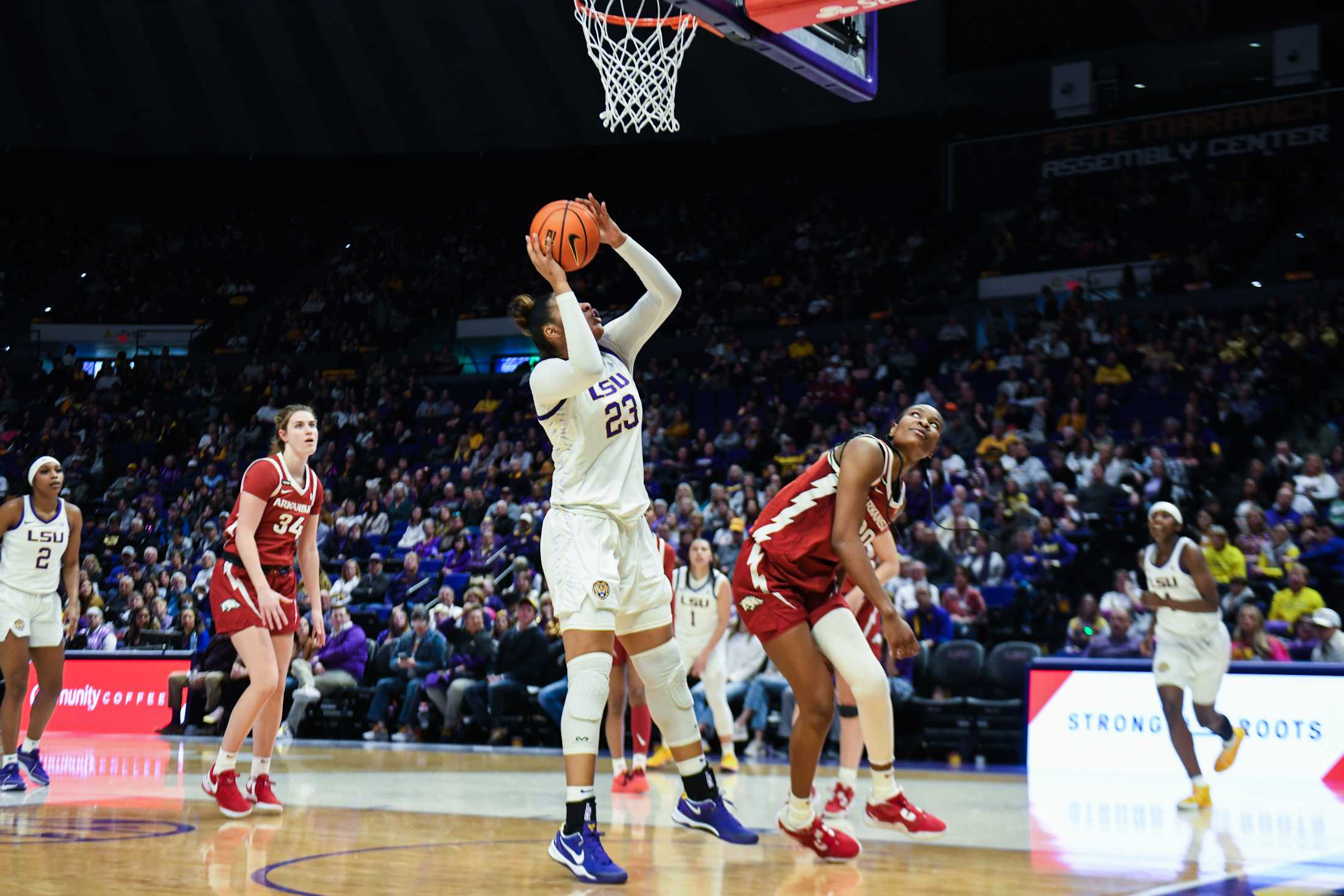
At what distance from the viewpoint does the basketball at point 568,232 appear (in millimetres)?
5332

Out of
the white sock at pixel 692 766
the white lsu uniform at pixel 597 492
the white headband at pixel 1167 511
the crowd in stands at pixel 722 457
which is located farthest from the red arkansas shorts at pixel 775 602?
the white headband at pixel 1167 511

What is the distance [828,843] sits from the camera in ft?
17.6

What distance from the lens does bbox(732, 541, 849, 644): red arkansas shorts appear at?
224 inches

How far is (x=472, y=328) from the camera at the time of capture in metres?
25.4

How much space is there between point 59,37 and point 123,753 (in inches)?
782

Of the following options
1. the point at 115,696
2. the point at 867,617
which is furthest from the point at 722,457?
the point at 867,617

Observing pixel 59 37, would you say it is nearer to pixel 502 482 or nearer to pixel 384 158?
pixel 384 158

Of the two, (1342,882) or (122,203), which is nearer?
(1342,882)

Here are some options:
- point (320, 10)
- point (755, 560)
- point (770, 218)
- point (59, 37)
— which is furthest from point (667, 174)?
point (755, 560)

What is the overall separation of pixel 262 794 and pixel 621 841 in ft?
6.98

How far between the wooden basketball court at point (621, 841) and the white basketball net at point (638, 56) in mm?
4551

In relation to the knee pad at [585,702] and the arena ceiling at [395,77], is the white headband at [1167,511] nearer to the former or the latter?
the knee pad at [585,702]

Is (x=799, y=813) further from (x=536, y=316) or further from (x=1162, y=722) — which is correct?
(x=1162, y=722)

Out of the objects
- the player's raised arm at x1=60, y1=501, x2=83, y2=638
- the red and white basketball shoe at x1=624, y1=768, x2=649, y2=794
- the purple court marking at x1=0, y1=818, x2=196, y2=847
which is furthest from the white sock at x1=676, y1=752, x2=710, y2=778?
the player's raised arm at x1=60, y1=501, x2=83, y2=638
